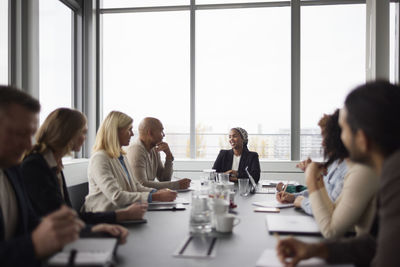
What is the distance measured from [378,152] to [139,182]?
223 centimetres

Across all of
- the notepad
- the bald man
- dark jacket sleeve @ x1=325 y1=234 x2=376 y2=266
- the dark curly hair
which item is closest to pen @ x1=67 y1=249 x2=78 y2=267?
the notepad

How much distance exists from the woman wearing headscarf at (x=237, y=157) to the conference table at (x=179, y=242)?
179 cm

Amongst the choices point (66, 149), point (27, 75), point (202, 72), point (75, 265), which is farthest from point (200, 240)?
point (202, 72)

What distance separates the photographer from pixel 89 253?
1.15 meters

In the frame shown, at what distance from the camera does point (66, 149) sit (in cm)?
183

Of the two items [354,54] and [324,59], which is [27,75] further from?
[354,54]

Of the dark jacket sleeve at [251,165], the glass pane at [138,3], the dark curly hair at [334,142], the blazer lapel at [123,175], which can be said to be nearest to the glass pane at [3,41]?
the blazer lapel at [123,175]

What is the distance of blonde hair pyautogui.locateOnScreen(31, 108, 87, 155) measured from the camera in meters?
1.76

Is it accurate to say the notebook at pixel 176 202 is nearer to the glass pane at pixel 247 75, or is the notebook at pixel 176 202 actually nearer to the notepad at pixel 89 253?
the notepad at pixel 89 253

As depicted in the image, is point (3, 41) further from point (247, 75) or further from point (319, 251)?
point (319, 251)

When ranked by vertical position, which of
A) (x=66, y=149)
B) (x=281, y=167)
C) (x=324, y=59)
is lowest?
(x=281, y=167)

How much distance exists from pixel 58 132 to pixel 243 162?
239cm

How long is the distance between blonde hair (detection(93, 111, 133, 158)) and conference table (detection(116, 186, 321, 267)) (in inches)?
22.5

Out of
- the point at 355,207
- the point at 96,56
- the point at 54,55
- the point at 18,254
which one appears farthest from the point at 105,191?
the point at 96,56
